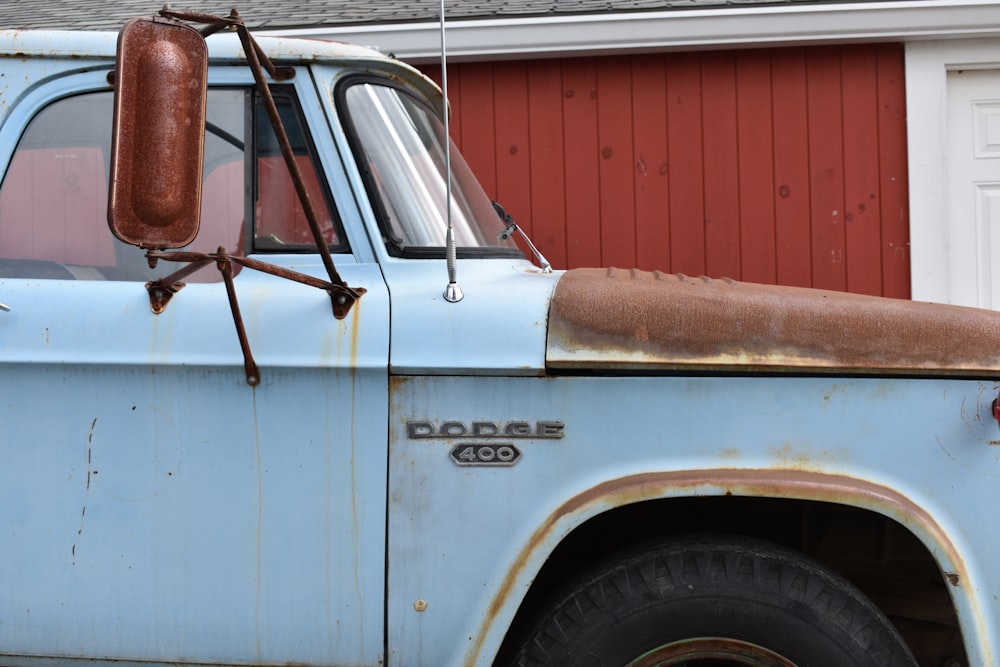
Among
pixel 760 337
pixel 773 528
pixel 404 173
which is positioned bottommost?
pixel 773 528

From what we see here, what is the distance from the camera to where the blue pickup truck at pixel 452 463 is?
1987 millimetres

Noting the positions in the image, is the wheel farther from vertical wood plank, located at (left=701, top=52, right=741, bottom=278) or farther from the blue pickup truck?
vertical wood plank, located at (left=701, top=52, right=741, bottom=278)

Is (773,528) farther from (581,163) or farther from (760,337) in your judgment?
(581,163)

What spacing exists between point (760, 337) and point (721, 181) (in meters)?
3.93

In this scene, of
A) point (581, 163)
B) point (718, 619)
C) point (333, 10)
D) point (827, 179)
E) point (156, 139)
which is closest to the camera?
point (156, 139)

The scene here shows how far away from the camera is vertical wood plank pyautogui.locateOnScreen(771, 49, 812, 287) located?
570cm

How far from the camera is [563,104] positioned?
5777mm

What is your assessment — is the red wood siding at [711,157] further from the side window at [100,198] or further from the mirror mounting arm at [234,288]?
the mirror mounting arm at [234,288]

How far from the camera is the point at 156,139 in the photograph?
5.74 feet

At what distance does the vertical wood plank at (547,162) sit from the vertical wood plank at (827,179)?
5.09 feet

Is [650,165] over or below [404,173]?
→ over

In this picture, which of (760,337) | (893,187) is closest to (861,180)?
(893,187)

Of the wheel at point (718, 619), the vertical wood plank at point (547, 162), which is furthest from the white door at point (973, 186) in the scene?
the wheel at point (718, 619)

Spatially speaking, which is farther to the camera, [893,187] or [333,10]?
[333,10]
